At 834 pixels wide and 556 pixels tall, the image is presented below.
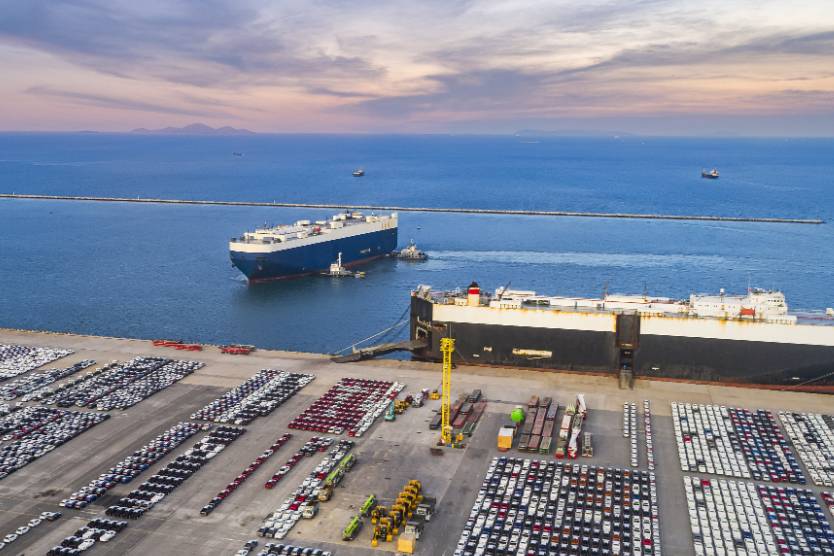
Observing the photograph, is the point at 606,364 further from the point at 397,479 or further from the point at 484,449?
the point at 397,479

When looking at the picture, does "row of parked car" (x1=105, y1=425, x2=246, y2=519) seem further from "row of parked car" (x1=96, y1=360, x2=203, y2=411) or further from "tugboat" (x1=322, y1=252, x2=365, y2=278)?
"tugboat" (x1=322, y1=252, x2=365, y2=278)

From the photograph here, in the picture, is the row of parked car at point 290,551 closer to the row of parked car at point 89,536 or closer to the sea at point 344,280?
the row of parked car at point 89,536

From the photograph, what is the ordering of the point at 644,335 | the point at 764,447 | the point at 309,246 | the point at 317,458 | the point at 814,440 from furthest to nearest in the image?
1. the point at 309,246
2. the point at 644,335
3. the point at 814,440
4. the point at 764,447
5. the point at 317,458

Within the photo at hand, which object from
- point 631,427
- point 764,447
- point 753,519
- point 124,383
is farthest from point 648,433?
point 124,383

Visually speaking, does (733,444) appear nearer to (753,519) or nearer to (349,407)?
(753,519)

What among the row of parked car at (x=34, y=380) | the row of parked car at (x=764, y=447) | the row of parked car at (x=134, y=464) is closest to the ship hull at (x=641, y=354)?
the row of parked car at (x=764, y=447)

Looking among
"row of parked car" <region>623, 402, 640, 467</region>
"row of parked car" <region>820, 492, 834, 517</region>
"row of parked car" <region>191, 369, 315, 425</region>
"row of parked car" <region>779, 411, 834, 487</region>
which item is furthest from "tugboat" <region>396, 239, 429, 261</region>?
"row of parked car" <region>820, 492, 834, 517</region>
